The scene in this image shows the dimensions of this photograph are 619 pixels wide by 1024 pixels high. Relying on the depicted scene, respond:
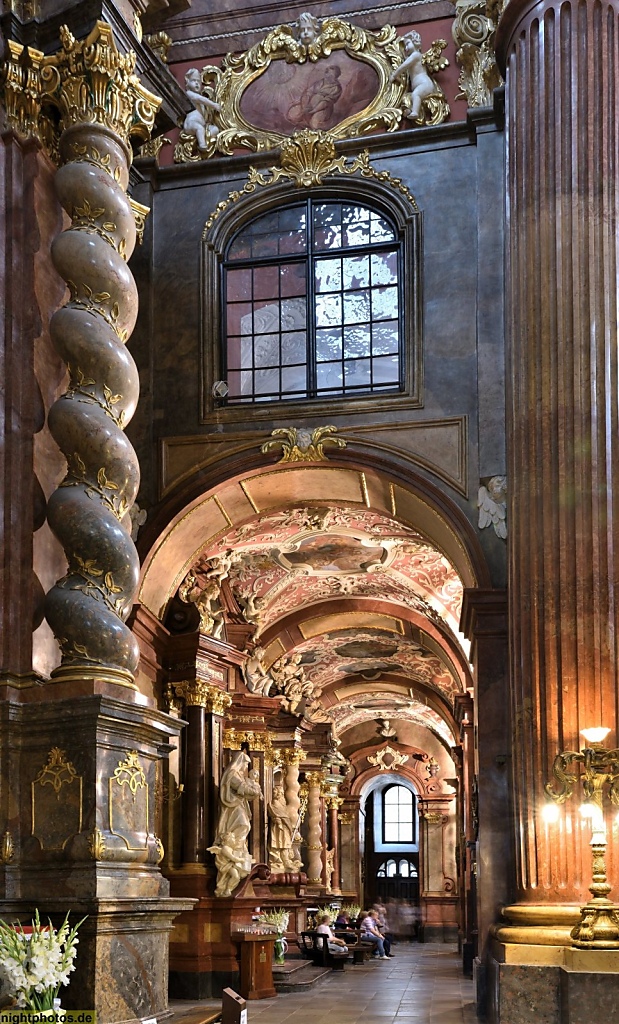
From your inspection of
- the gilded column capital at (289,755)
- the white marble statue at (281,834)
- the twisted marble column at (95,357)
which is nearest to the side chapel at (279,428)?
the twisted marble column at (95,357)

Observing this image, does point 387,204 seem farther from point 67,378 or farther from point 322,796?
point 322,796

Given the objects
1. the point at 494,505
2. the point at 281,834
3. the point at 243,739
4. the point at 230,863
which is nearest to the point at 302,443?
the point at 494,505

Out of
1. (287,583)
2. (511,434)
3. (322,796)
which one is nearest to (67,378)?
(511,434)

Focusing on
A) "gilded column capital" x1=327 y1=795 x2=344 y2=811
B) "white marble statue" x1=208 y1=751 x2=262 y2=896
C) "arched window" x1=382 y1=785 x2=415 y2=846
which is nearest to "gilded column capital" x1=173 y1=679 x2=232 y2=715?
"white marble statue" x1=208 y1=751 x2=262 y2=896

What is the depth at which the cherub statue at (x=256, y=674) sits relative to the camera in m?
20.7

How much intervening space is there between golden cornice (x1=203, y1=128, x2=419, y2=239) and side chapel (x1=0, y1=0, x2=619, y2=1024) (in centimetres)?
3

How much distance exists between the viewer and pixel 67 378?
10055mm

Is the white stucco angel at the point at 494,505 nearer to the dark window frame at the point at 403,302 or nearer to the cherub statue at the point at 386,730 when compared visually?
the dark window frame at the point at 403,302

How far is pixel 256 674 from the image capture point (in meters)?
21.1

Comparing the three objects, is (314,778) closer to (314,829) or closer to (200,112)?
(314,829)

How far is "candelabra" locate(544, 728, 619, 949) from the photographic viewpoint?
392 inches

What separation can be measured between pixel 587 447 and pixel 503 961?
4107 millimetres

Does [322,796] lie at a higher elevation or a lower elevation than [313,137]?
lower

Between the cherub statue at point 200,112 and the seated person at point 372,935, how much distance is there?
15.8 m
